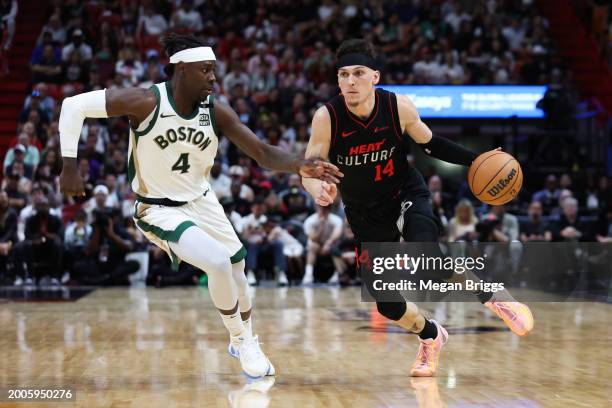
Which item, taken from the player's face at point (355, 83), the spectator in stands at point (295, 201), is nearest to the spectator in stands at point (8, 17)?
the spectator in stands at point (295, 201)

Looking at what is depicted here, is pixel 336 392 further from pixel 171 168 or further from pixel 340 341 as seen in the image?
pixel 340 341

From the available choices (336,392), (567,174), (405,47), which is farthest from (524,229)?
(336,392)

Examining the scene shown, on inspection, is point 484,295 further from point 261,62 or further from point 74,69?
point 74,69

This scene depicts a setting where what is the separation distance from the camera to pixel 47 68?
16750mm

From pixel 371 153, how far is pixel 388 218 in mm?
459

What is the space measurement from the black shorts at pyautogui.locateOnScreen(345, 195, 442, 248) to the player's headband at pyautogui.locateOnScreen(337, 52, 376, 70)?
911 millimetres

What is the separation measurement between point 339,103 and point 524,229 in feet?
27.3

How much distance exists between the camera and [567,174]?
15219 mm

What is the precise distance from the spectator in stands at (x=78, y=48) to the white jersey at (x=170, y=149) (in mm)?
12090

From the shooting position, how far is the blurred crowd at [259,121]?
13094 mm

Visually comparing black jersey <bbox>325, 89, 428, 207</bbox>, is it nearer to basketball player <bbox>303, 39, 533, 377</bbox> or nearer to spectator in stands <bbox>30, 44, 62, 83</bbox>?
→ basketball player <bbox>303, 39, 533, 377</bbox>

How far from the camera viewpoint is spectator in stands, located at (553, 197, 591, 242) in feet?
42.6

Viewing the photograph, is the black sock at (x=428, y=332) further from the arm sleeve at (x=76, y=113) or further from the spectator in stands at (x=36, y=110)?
the spectator in stands at (x=36, y=110)
